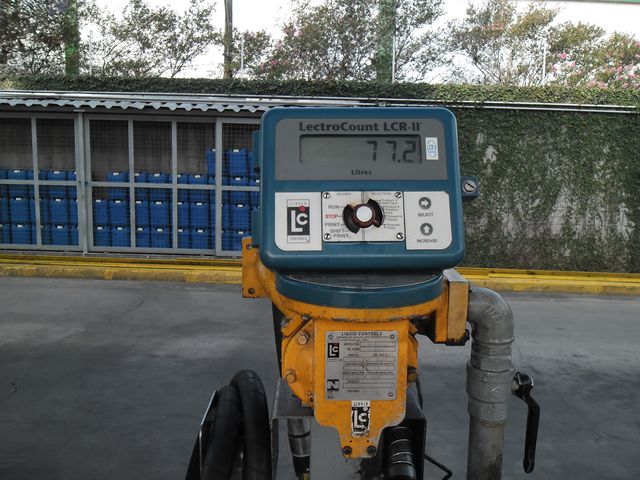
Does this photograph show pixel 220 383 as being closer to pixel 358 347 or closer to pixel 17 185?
pixel 358 347

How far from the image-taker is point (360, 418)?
1582 millimetres

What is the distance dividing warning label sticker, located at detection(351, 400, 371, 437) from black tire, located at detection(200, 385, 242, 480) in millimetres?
512

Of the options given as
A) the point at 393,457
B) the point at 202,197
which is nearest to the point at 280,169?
the point at 393,457

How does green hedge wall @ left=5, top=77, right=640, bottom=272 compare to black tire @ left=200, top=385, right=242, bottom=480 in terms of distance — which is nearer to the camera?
black tire @ left=200, top=385, right=242, bottom=480

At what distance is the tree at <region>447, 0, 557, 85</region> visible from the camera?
1502 centimetres

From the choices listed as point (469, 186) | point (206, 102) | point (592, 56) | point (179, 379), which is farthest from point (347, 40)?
point (469, 186)

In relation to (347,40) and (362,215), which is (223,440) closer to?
(362,215)

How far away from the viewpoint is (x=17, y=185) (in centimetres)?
914

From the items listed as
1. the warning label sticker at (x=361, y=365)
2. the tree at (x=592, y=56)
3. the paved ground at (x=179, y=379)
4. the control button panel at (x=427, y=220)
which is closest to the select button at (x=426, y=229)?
the control button panel at (x=427, y=220)

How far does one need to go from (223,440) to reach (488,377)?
2.86 ft

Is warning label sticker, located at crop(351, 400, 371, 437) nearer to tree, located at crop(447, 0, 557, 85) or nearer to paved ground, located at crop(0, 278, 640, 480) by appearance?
paved ground, located at crop(0, 278, 640, 480)

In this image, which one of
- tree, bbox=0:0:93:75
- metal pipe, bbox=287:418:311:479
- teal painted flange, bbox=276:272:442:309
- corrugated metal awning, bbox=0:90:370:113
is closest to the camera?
teal painted flange, bbox=276:272:442:309

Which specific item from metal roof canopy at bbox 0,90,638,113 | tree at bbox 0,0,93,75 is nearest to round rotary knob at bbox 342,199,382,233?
metal roof canopy at bbox 0,90,638,113

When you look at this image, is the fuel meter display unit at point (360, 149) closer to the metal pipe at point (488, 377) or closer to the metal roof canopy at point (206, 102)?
the metal pipe at point (488, 377)
